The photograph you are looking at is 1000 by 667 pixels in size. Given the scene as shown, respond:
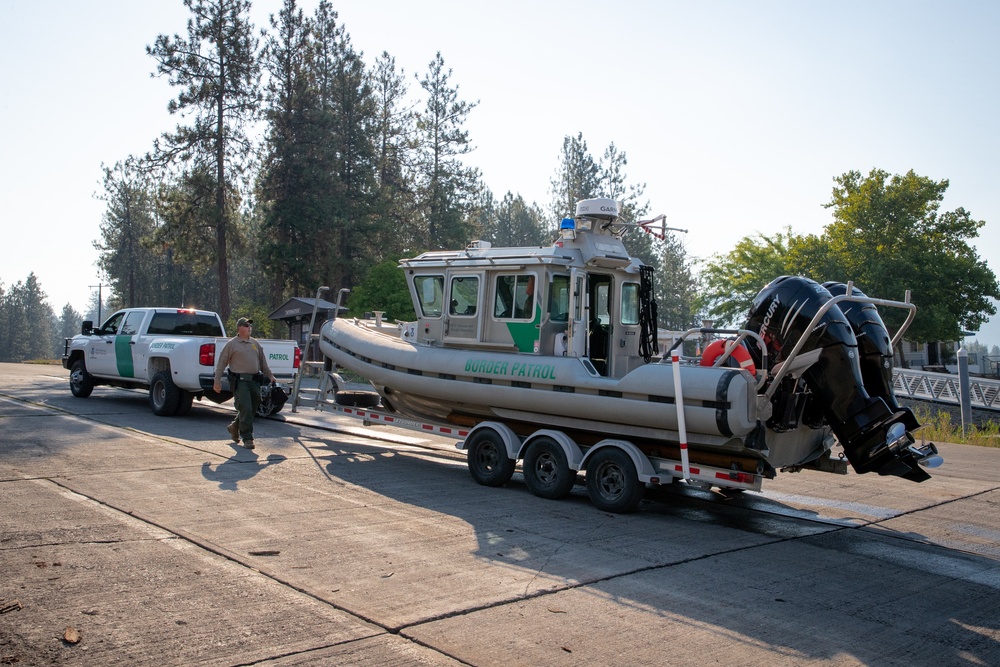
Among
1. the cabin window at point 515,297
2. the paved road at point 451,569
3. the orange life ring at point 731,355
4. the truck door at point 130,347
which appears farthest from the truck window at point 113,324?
the orange life ring at point 731,355

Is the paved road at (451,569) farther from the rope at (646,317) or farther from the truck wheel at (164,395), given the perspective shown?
the truck wheel at (164,395)

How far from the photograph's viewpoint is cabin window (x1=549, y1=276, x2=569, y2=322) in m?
10.3

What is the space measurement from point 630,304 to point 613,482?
115 inches

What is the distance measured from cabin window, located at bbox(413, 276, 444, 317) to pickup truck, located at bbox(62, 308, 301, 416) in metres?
4.24

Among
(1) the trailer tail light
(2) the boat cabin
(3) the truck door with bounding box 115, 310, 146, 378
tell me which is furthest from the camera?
(3) the truck door with bounding box 115, 310, 146, 378

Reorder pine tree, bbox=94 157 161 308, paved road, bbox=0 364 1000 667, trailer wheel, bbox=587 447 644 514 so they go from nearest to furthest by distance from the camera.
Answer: paved road, bbox=0 364 1000 667, trailer wheel, bbox=587 447 644 514, pine tree, bbox=94 157 161 308

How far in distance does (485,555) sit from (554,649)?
1.99m

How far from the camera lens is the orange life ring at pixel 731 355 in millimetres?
8500

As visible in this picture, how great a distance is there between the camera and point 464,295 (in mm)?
10945

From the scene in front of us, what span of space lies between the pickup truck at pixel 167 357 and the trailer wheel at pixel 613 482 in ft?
23.5

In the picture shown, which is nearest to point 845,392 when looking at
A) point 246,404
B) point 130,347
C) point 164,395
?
point 246,404

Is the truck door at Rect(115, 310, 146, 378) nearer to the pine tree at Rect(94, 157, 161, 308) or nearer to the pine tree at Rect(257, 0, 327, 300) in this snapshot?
the pine tree at Rect(257, 0, 327, 300)

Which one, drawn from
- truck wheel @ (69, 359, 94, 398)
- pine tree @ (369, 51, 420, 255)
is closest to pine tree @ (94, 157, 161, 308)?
pine tree @ (369, 51, 420, 255)

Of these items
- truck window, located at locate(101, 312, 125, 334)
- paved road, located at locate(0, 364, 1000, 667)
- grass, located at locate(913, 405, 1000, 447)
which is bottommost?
paved road, located at locate(0, 364, 1000, 667)
